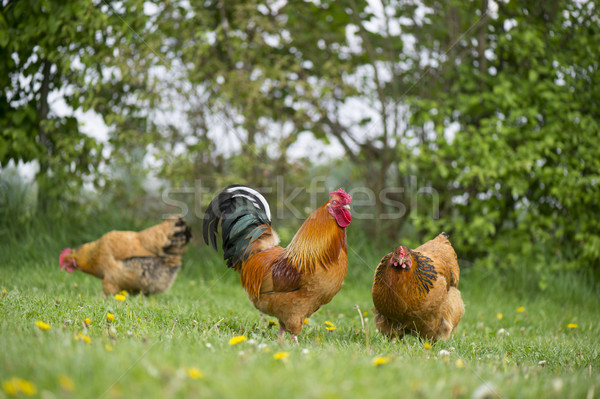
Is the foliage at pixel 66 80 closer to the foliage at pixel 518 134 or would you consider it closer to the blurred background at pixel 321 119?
the blurred background at pixel 321 119

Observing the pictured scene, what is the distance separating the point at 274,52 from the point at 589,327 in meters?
6.11

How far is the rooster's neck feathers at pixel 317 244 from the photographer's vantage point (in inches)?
148

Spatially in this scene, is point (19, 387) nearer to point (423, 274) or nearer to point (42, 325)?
point (42, 325)

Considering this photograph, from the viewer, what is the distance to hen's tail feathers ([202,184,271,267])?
428 cm

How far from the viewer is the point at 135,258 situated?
17.8ft

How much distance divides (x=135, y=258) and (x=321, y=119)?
13.3 feet

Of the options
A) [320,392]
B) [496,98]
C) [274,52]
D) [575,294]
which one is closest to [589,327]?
[575,294]

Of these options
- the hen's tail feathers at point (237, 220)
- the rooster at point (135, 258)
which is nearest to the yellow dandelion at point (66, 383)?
the hen's tail feathers at point (237, 220)

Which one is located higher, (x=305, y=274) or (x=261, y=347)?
(x=305, y=274)

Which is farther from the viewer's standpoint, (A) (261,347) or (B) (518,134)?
(B) (518,134)

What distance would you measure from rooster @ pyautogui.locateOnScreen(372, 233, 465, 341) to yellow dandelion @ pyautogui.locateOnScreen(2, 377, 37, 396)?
2687mm

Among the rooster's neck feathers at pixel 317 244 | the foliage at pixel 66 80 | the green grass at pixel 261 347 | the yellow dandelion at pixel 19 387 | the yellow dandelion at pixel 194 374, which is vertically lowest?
the green grass at pixel 261 347

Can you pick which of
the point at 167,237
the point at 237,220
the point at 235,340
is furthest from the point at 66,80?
the point at 235,340

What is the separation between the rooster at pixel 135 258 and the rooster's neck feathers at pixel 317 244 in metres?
2.16
